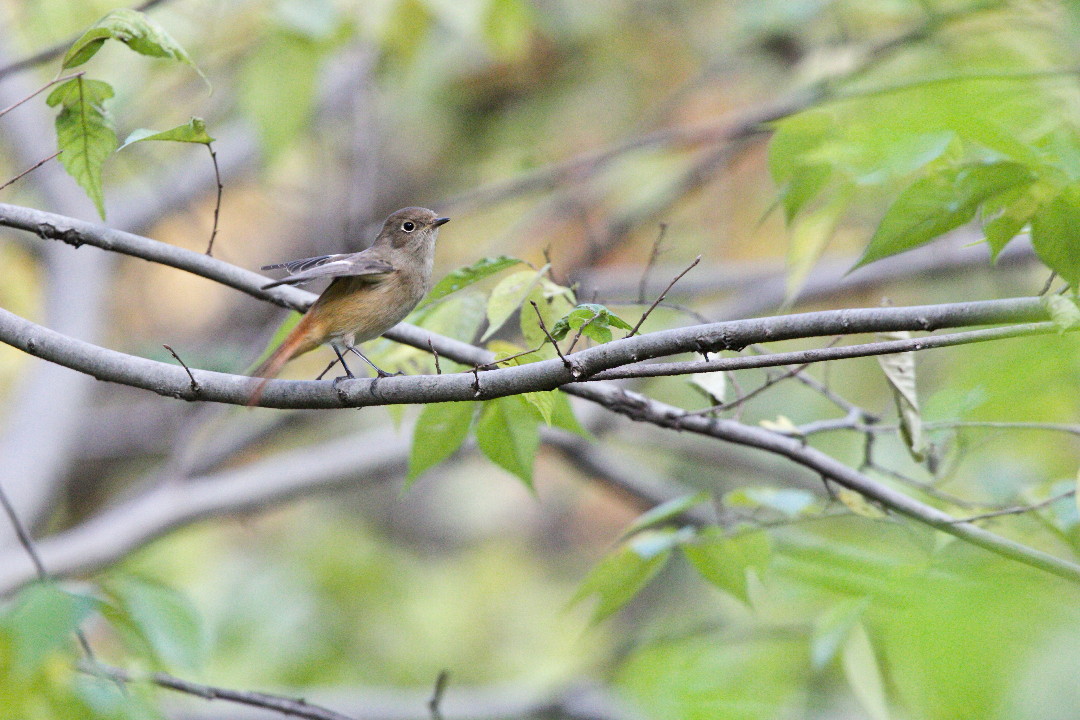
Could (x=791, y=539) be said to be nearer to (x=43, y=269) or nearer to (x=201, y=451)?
(x=201, y=451)

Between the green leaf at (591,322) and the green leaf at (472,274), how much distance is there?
1.37 feet

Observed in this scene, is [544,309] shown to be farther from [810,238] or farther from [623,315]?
[623,315]

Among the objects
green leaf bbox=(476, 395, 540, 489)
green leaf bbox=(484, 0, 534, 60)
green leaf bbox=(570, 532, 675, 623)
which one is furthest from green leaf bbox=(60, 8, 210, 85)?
green leaf bbox=(484, 0, 534, 60)

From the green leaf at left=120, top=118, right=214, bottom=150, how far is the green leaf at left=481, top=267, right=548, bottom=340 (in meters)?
0.67

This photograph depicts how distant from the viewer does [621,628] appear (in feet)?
26.2

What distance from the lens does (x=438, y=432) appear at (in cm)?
218

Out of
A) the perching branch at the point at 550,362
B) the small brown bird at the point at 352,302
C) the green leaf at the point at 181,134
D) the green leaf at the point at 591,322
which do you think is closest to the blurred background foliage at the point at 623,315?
the perching branch at the point at 550,362

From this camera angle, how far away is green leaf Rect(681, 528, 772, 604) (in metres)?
2.26

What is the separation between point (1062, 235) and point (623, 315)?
15.2ft

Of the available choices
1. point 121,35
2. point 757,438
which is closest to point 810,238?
point 757,438

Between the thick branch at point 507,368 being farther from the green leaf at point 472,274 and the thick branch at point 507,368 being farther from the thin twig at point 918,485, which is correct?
the thin twig at point 918,485

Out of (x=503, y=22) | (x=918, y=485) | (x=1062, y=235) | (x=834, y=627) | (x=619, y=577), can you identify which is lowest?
(x=834, y=627)

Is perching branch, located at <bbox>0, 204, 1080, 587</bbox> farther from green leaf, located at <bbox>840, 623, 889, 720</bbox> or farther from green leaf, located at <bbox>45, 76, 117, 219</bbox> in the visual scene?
green leaf, located at <bbox>840, 623, 889, 720</bbox>

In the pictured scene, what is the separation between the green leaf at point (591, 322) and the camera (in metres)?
1.63
